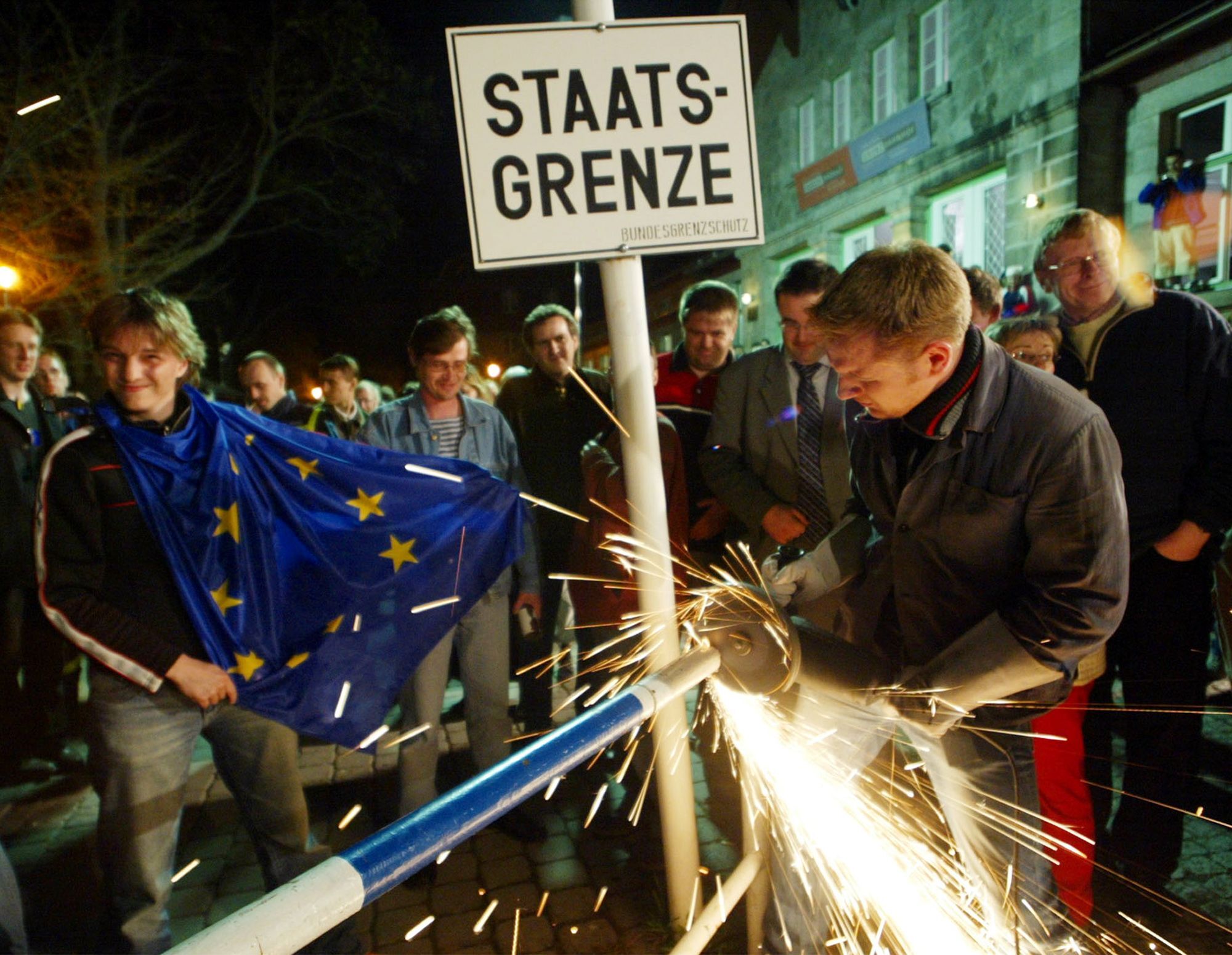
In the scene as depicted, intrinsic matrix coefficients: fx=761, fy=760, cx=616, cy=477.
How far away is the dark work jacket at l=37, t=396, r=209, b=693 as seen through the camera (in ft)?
7.79

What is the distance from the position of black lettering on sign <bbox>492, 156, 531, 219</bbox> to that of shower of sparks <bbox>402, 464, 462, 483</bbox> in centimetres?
127

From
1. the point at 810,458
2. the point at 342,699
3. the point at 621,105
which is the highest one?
Result: the point at 621,105

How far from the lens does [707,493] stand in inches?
158

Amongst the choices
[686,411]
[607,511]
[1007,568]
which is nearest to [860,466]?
[1007,568]

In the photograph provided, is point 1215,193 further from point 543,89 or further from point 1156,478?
point 543,89

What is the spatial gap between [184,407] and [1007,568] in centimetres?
275

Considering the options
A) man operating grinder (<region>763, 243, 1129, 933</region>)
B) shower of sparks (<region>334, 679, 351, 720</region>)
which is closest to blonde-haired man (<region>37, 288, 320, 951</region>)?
shower of sparks (<region>334, 679, 351, 720</region>)

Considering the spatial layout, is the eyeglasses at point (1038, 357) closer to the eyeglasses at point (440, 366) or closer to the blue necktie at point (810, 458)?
the blue necktie at point (810, 458)

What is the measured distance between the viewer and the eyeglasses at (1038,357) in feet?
10.6

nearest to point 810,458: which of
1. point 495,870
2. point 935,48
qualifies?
point 495,870

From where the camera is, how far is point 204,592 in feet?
8.57

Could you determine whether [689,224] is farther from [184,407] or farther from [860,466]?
[184,407]

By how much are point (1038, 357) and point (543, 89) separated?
7.55ft

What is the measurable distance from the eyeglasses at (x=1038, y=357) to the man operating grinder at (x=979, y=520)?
1259mm
